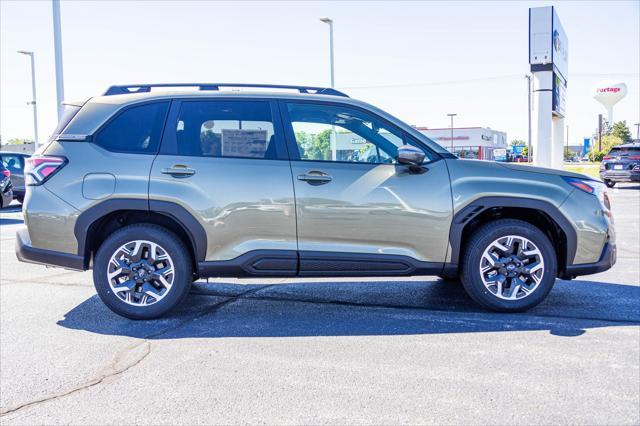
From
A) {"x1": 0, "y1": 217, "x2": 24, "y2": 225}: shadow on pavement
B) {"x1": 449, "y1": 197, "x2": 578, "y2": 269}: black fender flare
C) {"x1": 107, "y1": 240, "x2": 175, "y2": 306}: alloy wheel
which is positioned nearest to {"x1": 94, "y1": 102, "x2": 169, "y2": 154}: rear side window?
{"x1": 107, "y1": 240, "x2": 175, "y2": 306}: alloy wheel

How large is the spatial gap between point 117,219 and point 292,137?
1665mm

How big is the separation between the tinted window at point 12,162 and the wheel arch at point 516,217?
16223 millimetres

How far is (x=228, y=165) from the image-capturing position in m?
5.04

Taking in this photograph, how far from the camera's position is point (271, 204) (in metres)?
4.98

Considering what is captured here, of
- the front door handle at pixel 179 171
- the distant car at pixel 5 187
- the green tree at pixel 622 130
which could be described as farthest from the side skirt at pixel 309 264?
the green tree at pixel 622 130

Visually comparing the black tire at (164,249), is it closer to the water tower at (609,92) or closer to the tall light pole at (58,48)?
the tall light pole at (58,48)

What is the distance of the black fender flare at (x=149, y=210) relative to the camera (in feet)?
16.3

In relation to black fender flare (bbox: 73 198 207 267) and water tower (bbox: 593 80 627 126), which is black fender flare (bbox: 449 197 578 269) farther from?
water tower (bbox: 593 80 627 126)

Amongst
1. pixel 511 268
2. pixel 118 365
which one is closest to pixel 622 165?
pixel 511 268

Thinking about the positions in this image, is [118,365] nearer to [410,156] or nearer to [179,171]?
Answer: [179,171]

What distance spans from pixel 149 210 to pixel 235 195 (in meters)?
0.73

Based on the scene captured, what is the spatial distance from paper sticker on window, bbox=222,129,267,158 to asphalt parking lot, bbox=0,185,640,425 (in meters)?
1.39

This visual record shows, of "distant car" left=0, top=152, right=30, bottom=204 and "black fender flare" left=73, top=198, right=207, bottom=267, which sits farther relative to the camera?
"distant car" left=0, top=152, right=30, bottom=204

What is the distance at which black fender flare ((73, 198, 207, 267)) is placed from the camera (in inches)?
196
